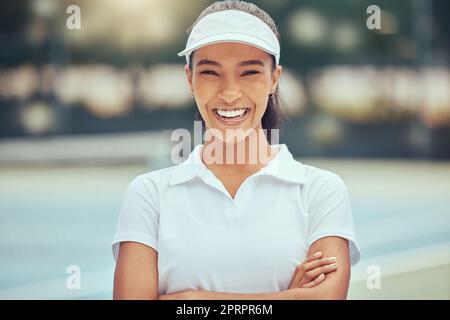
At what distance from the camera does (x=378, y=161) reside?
143 inches

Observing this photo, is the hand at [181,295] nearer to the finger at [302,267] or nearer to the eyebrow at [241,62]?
the finger at [302,267]

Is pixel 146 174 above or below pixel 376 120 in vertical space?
below

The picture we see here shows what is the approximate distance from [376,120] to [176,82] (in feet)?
3.69

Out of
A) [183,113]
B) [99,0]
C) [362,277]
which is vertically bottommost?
[362,277]

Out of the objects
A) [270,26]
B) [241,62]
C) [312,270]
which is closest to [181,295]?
[312,270]

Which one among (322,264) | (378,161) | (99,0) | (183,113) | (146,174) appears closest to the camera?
(322,264)

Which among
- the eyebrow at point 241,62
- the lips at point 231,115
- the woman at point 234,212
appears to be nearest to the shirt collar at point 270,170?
the woman at point 234,212

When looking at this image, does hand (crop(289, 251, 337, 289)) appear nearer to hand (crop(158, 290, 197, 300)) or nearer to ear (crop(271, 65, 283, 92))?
hand (crop(158, 290, 197, 300))

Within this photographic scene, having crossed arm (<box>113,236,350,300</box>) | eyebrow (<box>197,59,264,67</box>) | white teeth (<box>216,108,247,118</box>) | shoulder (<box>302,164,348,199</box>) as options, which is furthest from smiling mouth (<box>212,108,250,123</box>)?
crossed arm (<box>113,236,350,300</box>)

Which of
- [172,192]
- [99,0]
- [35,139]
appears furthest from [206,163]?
[35,139]

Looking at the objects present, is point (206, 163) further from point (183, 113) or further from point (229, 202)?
point (183, 113)

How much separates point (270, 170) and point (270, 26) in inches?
13.6

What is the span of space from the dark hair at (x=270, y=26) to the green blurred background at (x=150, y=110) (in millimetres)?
143

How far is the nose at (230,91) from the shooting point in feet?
6.16
